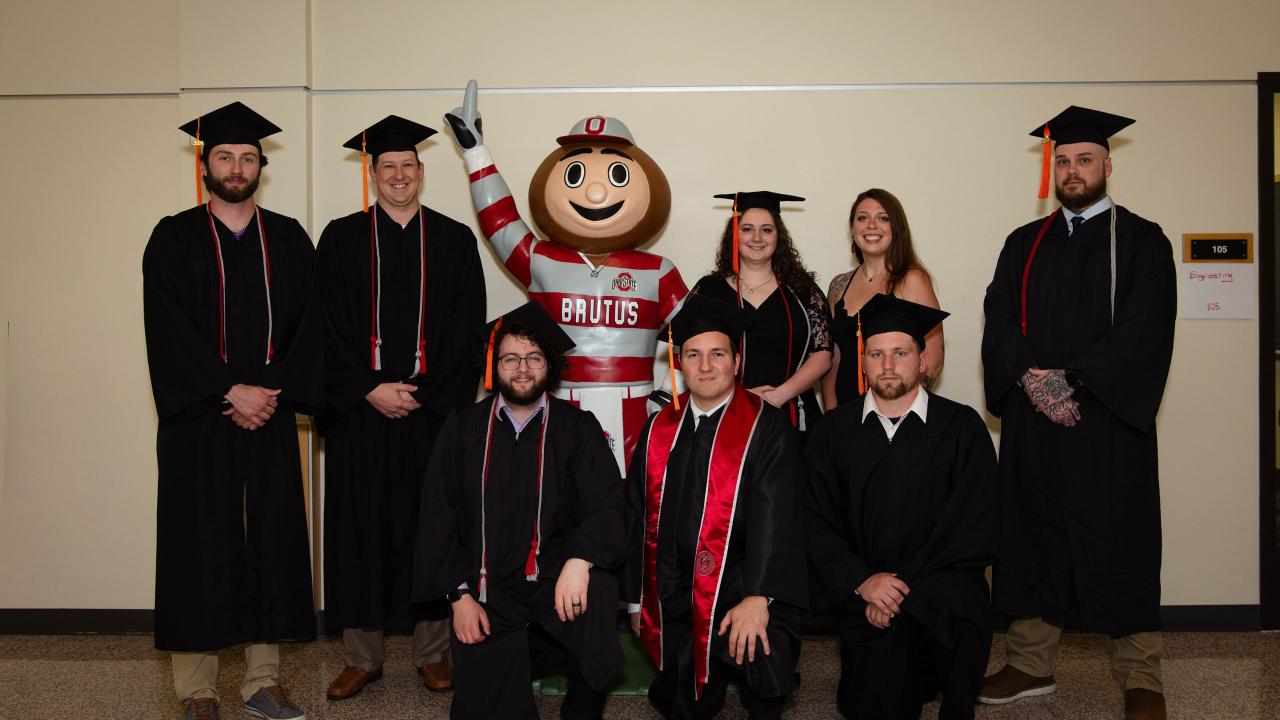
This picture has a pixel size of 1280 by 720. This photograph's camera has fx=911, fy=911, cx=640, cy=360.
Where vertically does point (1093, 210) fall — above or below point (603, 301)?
above

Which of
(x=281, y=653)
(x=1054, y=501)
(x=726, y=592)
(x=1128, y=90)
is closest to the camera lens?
(x=726, y=592)

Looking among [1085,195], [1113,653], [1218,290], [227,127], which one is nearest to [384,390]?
[227,127]

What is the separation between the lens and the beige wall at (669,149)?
4750mm

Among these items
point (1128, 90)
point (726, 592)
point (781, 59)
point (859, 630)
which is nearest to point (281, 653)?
point (726, 592)

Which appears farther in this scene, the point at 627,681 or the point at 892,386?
the point at 627,681

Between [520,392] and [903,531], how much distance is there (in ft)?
4.92

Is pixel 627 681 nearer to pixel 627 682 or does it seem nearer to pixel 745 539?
pixel 627 682

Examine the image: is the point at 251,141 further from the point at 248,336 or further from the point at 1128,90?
the point at 1128,90

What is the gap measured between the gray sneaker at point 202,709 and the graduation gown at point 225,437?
249mm

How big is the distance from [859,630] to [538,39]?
3.35 meters

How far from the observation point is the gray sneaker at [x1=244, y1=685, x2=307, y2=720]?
3.57 m

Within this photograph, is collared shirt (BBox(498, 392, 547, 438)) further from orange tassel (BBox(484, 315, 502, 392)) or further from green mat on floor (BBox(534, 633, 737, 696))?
green mat on floor (BBox(534, 633, 737, 696))

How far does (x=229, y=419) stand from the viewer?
3537 mm

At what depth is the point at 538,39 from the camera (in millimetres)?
4816
